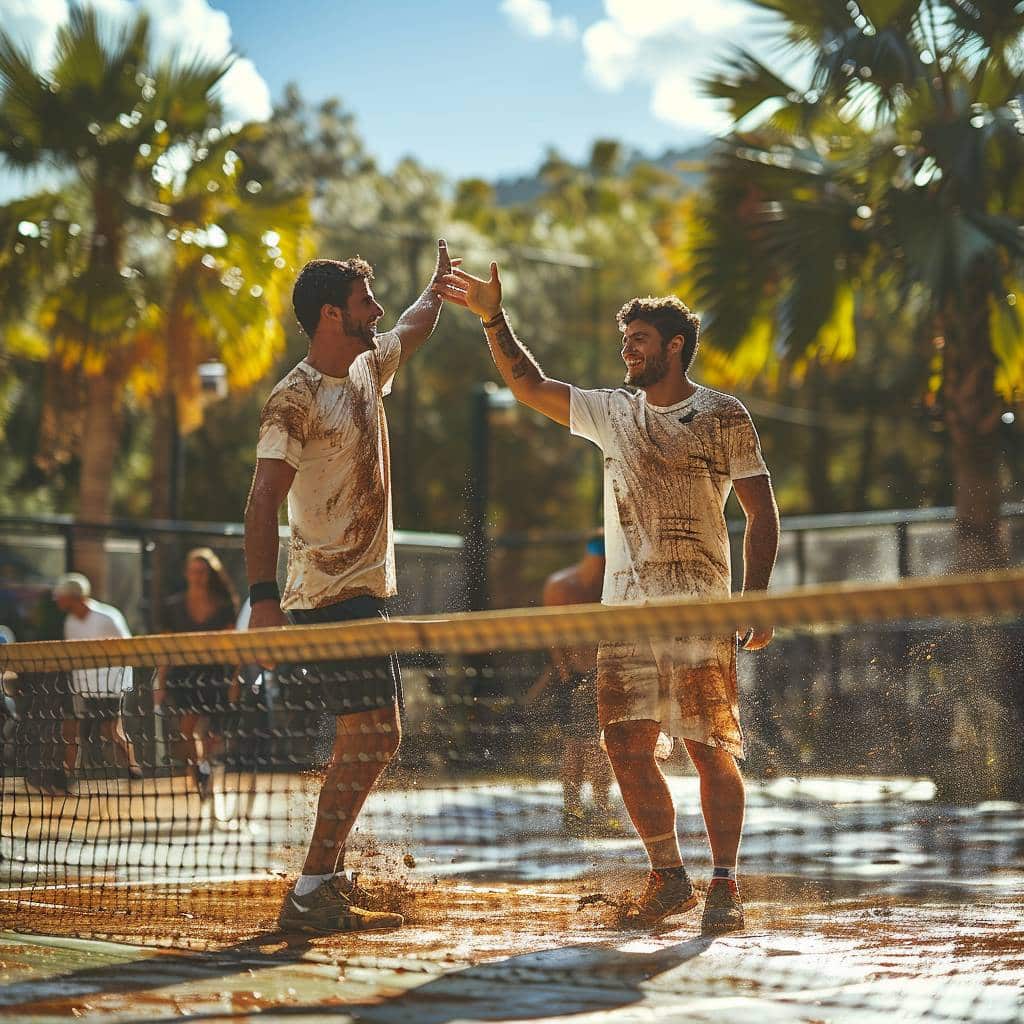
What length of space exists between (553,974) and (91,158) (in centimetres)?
1498

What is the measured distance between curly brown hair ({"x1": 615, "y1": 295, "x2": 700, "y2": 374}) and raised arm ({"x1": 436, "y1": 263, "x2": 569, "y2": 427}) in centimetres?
34

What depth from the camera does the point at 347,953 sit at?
455cm

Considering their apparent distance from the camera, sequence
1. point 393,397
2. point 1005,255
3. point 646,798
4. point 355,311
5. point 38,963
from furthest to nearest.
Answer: point 393,397 → point 1005,255 → point 355,311 → point 646,798 → point 38,963

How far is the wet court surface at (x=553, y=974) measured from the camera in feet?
12.2

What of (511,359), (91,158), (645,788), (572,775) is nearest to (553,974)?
(645,788)

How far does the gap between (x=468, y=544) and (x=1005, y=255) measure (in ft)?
18.0

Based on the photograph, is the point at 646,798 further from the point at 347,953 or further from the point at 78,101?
the point at 78,101

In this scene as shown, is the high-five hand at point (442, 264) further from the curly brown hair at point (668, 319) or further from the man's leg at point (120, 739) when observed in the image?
the man's leg at point (120, 739)

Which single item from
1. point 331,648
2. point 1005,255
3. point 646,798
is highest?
point 1005,255

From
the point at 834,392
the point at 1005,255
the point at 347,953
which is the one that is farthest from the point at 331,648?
the point at 834,392

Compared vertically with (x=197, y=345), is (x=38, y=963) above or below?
below

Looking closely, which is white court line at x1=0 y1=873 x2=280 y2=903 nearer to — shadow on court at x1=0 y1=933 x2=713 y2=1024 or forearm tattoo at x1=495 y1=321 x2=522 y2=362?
shadow on court at x1=0 y1=933 x2=713 y2=1024

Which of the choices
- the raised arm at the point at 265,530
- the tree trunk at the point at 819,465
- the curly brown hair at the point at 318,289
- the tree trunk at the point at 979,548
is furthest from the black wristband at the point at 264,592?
the tree trunk at the point at 819,465

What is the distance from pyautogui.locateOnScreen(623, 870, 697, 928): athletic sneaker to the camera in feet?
16.7
